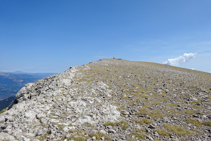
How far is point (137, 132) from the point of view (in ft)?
32.3

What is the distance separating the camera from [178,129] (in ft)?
34.0

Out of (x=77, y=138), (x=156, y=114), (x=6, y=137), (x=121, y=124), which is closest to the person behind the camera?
(x=6, y=137)

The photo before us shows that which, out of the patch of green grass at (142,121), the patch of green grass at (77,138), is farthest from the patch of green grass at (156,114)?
the patch of green grass at (77,138)

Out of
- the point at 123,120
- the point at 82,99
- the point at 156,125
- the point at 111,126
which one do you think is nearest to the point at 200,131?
the point at 156,125

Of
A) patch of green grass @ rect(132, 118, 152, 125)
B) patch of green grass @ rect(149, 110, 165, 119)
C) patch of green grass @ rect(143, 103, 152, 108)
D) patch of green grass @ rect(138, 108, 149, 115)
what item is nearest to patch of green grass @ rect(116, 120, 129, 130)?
patch of green grass @ rect(132, 118, 152, 125)

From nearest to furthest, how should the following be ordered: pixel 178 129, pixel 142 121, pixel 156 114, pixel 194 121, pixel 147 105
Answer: pixel 178 129
pixel 142 121
pixel 194 121
pixel 156 114
pixel 147 105

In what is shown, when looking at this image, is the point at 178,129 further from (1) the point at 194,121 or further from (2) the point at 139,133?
(2) the point at 139,133

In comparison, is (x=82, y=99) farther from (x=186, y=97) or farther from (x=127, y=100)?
(x=186, y=97)

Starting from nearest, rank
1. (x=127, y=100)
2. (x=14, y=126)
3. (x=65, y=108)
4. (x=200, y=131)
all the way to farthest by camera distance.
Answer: (x=14, y=126)
(x=200, y=131)
(x=65, y=108)
(x=127, y=100)

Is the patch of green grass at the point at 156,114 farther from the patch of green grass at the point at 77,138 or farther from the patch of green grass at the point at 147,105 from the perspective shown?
the patch of green grass at the point at 77,138

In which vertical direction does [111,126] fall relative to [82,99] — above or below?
below

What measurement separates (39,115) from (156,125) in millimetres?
11617

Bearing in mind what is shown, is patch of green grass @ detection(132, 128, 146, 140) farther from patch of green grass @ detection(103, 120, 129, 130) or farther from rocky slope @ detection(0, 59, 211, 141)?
patch of green grass @ detection(103, 120, 129, 130)

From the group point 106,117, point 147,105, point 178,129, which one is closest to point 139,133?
point 106,117
